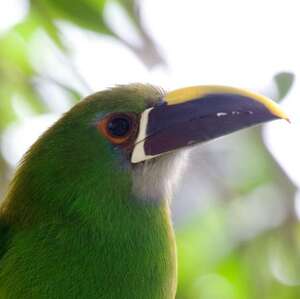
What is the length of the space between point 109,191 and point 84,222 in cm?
17

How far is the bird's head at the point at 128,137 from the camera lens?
3.71 m

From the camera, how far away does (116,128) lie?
12.4 ft

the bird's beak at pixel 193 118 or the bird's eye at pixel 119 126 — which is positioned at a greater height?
the bird's eye at pixel 119 126

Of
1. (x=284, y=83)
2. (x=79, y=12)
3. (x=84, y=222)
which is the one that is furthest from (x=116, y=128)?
(x=284, y=83)

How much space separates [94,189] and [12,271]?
18.4 inches

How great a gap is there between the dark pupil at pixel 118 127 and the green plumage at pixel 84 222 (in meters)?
0.05

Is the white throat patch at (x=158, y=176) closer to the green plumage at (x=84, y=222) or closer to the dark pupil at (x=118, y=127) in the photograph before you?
the green plumage at (x=84, y=222)

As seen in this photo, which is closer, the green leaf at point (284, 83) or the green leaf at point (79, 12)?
the green leaf at point (79, 12)

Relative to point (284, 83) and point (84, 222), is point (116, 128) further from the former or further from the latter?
point (284, 83)

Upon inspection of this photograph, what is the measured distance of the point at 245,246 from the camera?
17.1 feet

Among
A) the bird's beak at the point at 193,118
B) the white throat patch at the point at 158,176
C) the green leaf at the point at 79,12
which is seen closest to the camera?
the bird's beak at the point at 193,118

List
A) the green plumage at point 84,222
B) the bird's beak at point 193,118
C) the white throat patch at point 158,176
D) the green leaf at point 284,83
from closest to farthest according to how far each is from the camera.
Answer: the green plumage at point 84,222 < the bird's beak at point 193,118 < the white throat patch at point 158,176 < the green leaf at point 284,83

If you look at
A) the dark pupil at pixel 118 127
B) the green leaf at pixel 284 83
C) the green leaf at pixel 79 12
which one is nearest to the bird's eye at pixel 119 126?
the dark pupil at pixel 118 127

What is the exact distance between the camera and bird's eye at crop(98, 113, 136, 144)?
3.76 meters
